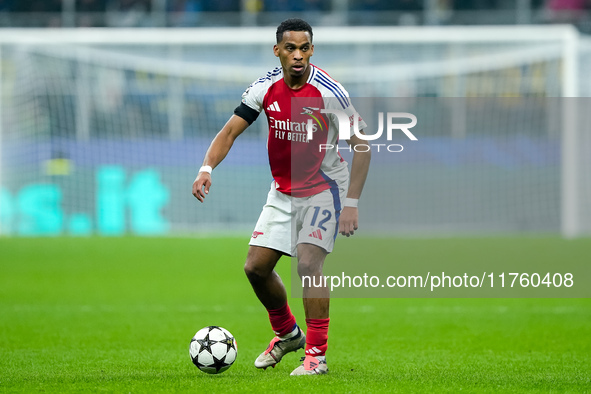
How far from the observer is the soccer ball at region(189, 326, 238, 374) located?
600 cm

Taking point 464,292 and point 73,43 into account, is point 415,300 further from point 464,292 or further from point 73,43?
point 73,43

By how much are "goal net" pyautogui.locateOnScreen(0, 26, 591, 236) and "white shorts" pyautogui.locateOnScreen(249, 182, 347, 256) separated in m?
12.9

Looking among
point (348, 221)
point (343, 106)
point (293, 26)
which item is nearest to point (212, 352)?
point (348, 221)

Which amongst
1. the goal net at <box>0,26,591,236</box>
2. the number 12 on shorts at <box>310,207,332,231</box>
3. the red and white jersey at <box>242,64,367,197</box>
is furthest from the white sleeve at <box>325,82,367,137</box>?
the goal net at <box>0,26,591,236</box>

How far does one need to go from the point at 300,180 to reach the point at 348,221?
1.74 feet

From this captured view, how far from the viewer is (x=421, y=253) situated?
50.4 feet

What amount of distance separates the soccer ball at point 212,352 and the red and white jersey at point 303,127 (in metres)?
1.13

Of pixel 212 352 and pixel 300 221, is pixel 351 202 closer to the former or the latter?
pixel 300 221

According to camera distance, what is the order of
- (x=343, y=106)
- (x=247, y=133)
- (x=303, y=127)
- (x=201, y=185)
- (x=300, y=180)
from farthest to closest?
(x=247, y=133)
(x=300, y=180)
(x=303, y=127)
(x=343, y=106)
(x=201, y=185)

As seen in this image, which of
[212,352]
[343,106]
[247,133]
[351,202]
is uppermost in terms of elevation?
[343,106]

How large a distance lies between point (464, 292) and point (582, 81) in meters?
9.23

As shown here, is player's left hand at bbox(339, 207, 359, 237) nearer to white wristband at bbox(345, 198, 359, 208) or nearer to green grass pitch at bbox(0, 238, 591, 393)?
white wristband at bbox(345, 198, 359, 208)

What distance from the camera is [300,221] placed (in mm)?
6273

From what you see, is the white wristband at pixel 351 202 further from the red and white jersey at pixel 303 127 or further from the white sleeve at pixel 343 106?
the white sleeve at pixel 343 106
